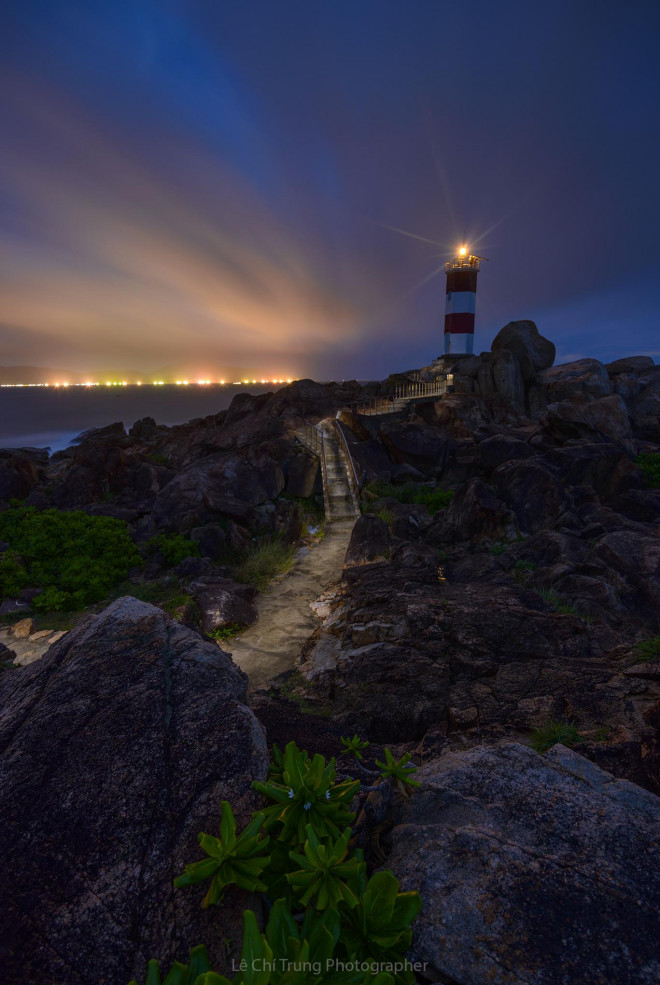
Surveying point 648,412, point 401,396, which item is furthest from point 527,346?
point 401,396

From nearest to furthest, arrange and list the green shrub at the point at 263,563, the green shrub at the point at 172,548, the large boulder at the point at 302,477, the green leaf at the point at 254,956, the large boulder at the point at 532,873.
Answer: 1. the green leaf at the point at 254,956
2. the large boulder at the point at 532,873
3. the green shrub at the point at 263,563
4. the green shrub at the point at 172,548
5. the large boulder at the point at 302,477

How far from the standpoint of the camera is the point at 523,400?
33.1m

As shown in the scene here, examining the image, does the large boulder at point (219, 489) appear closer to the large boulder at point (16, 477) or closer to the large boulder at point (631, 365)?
the large boulder at point (16, 477)

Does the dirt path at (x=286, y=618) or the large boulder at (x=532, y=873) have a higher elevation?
the large boulder at (x=532, y=873)

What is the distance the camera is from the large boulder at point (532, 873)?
1.79m

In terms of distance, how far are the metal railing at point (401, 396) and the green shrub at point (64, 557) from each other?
58.0ft

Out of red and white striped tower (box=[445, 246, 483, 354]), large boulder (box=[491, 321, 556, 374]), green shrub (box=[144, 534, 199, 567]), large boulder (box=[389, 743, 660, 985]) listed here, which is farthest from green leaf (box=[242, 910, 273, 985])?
red and white striped tower (box=[445, 246, 483, 354])

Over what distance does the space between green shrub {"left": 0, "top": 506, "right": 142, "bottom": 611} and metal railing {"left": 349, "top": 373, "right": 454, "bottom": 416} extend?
17669 mm

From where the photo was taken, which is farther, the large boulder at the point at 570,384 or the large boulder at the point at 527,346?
the large boulder at the point at 527,346

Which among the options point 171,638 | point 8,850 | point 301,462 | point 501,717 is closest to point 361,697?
point 501,717

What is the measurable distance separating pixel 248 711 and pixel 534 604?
6328mm

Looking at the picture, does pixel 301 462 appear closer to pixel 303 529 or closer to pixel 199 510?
pixel 303 529

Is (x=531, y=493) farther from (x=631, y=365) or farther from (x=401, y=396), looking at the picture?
(x=631, y=365)

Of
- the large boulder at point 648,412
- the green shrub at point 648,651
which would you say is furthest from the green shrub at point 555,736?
the large boulder at point 648,412
